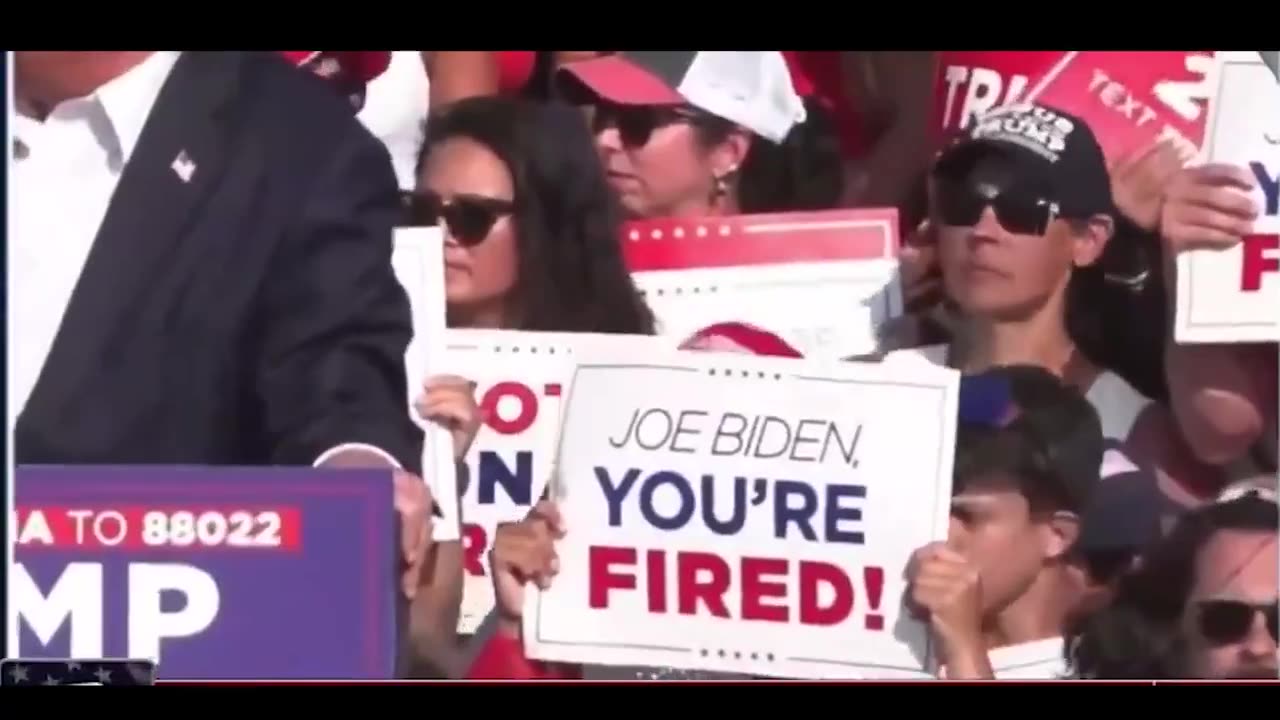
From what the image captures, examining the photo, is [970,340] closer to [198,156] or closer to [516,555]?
[516,555]

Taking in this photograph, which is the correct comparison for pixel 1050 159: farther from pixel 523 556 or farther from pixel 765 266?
pixel 523 556

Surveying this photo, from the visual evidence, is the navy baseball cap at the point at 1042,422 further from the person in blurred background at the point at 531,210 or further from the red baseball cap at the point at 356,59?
the red baseball cap at the point at 356,59

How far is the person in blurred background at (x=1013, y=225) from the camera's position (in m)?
2.82

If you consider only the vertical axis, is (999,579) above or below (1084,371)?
below

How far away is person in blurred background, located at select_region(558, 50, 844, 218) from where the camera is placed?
282 cm

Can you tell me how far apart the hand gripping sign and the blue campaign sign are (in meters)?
0.58

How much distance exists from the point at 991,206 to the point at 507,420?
879mm

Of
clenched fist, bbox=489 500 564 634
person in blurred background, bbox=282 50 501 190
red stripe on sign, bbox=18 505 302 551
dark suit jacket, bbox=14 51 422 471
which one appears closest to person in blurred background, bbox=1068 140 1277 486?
clenched fist, bbox=489 500 564 634

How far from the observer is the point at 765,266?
9.29ft

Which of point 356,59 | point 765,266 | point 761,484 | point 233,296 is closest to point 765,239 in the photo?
point 765,266

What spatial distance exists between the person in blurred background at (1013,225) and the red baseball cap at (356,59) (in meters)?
0.94
